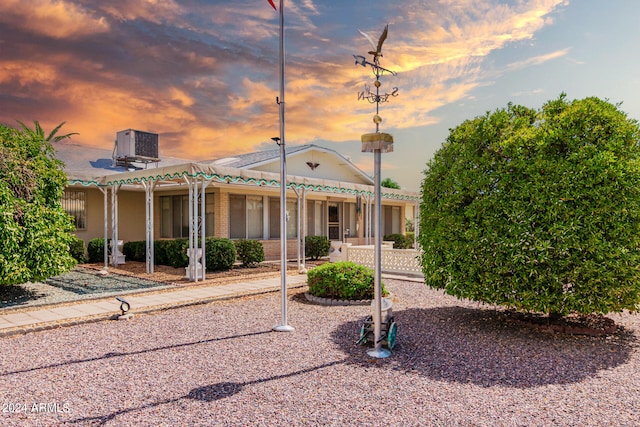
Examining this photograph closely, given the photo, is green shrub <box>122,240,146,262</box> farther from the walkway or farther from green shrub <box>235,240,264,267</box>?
the walkway

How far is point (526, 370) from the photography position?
16.7ft

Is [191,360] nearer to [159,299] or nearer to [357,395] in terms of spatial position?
[357,395]

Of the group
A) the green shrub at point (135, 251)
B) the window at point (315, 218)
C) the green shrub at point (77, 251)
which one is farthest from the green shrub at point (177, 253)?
the window at point (315, 218)

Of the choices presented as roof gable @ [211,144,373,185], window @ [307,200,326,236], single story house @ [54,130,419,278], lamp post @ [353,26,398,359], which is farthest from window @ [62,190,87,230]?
lamp post @ [353,26,398,359]

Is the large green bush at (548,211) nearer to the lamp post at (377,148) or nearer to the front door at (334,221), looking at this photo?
the lamp post at (377,148)

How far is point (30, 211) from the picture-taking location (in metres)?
8.77

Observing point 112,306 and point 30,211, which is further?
point 30,211

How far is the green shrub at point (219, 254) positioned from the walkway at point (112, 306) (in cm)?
243

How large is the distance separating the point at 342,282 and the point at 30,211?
6582 millimetres

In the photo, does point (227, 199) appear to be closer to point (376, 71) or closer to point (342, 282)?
point (342, 282)

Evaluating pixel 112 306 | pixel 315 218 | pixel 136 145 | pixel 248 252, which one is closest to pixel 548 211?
pixel 112 306

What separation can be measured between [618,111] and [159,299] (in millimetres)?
9099

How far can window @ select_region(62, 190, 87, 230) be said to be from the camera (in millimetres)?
16219

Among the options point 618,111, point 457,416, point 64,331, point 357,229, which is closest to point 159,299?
point 64,331
